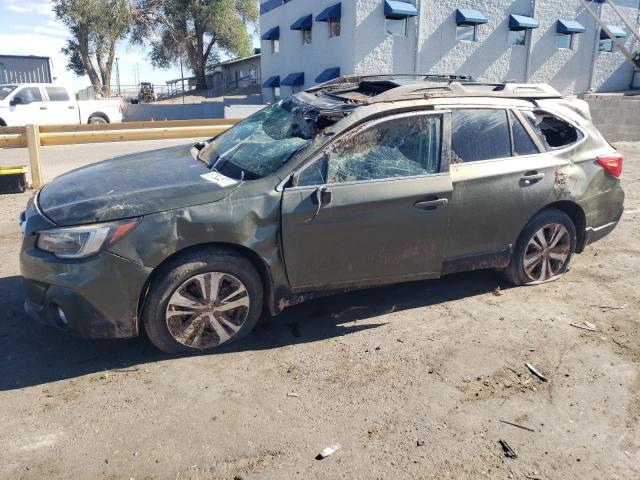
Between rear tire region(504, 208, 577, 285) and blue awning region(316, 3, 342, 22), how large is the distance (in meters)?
22.6

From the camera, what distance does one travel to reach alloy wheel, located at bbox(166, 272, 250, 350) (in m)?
3.60

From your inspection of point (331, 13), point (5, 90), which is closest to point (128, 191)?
point (5, 90)

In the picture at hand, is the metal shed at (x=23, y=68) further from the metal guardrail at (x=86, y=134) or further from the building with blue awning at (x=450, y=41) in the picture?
the metal guardrail at (x=86, y=134)

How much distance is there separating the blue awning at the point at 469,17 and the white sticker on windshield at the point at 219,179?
25208 millimetres

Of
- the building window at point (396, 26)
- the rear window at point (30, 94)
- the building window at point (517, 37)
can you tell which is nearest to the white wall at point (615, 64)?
the building window at point (517, 37)

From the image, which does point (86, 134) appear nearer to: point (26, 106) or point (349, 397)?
point (349, 397)

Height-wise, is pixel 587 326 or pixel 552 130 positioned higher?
pixel 552 130

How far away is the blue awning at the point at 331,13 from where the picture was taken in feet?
82.6

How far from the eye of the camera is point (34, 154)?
8.20 m

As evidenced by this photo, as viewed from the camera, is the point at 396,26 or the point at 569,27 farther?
the point at 569,27

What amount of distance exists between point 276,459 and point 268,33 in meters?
33.3

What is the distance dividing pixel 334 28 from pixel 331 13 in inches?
52.0

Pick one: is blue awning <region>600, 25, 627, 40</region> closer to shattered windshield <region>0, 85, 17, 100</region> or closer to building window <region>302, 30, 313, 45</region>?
building window <region>302, 30, 313, 45</region>

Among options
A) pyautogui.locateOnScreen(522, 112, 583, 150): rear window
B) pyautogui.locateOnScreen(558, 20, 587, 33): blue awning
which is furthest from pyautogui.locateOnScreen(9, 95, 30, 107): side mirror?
pyautogui.locateOnScreen(558, 20, 587, 33): blue awning
